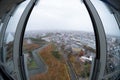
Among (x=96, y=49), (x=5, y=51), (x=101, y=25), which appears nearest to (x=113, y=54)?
(x=96, y=49)

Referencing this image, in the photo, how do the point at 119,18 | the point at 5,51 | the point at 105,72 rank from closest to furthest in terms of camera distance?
the point at 119,18 < the point at 105,72 < the point at 5,51

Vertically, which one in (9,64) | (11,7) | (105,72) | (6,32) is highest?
(11,7)

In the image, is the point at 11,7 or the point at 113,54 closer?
the point at 11,7

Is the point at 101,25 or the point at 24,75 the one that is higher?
the point at 101,25

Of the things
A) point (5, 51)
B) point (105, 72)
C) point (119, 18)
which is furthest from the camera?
point (5, 51)

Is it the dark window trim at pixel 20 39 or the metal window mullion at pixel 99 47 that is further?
the dark window trim at pixel 20 39

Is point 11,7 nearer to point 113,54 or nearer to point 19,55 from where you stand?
point 19,55

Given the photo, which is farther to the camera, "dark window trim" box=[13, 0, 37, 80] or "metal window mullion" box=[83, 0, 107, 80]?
"dark window trim" box=[13, 0, 37, 80]

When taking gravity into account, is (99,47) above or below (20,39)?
below
